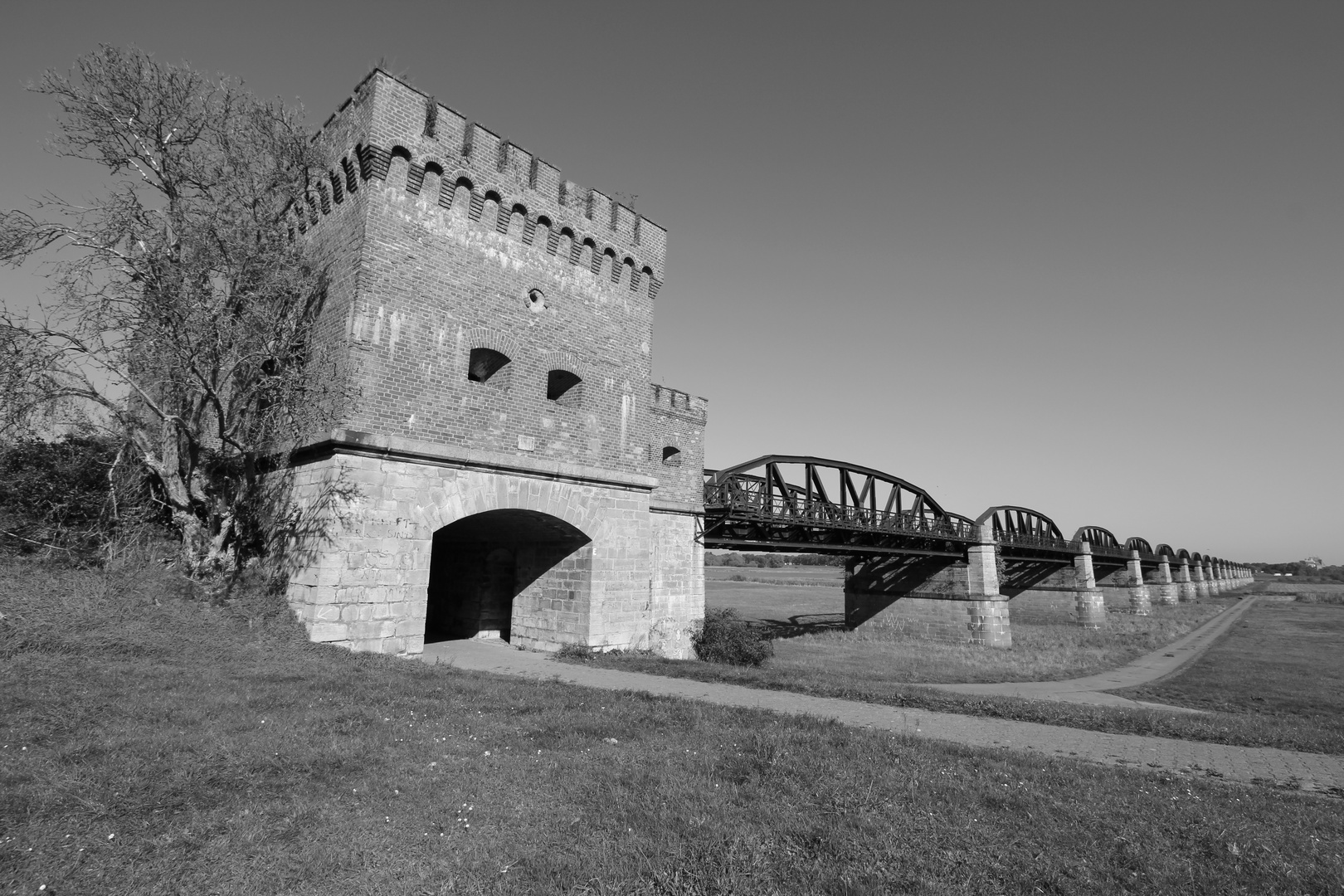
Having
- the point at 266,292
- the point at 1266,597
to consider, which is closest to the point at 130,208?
the point at 266,292

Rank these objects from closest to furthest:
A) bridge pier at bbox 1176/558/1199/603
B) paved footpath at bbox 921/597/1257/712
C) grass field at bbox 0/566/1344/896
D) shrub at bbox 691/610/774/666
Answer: grass field at bbox 0/566/1344/896 → paved footpath at bbox 921/597/1257/712 → shrub at bbox 691/610/774/666 → bridge pier at bbox 1176/558/1199/603

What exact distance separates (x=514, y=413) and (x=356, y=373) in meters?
3.12

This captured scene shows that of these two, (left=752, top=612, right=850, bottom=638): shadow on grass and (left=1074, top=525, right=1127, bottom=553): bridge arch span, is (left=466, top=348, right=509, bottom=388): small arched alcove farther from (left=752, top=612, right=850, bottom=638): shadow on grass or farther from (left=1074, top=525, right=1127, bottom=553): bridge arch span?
(left=1074, top=525, right=1127, bottom=553): bridge arch span

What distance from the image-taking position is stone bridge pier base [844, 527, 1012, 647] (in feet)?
111

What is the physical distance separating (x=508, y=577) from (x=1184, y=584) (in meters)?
92.3

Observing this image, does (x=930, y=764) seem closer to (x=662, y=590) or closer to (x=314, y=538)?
(x=314, y=538)

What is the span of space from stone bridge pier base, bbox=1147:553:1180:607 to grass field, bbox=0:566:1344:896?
8071cm

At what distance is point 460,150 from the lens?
42.8ft

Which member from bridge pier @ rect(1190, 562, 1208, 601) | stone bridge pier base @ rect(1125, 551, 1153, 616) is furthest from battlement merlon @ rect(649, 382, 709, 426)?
bridge pier @ rect(1190, 562, 1208, 601)

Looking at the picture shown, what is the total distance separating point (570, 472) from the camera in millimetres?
14148

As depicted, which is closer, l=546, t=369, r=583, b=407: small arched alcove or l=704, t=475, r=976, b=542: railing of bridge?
l=546, t=369, r=583, b=407: small arched alcove

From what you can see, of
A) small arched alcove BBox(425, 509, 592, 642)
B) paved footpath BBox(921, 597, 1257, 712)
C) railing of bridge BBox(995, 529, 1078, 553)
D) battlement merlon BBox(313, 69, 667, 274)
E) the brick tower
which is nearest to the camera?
the brick tower

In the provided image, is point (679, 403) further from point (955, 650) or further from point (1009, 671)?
point (955, 650)

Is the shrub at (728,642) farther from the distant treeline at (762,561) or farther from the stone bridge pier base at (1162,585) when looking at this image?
the distant treeline at (762,561)
